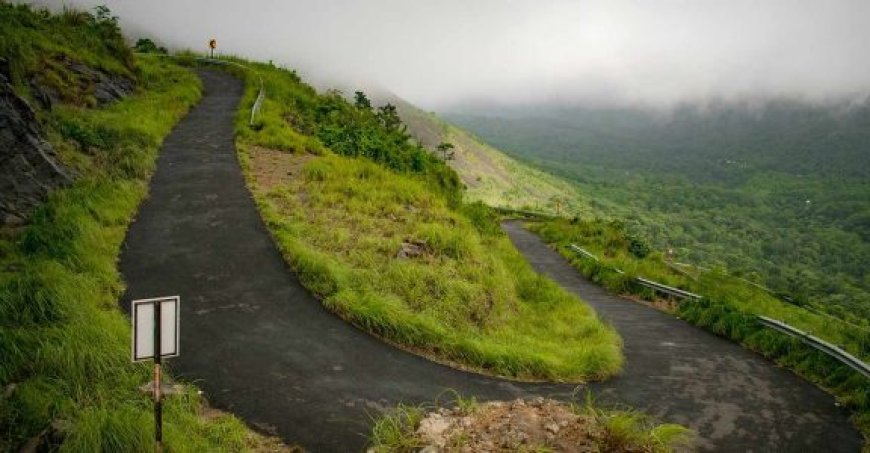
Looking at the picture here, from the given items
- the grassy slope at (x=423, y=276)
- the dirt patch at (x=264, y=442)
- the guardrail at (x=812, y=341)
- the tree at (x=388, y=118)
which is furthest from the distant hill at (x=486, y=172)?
the dirt patch at (x=264, y=442)

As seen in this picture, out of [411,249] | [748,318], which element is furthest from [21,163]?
[748,318]

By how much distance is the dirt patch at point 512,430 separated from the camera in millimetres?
6809

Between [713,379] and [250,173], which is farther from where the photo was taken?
[250,173]

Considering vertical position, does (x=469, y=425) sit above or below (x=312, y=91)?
below

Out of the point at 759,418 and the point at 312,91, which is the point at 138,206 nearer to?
the point at 759,418

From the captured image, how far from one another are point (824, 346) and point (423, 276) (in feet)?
27.7

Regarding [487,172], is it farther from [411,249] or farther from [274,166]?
[411,249]

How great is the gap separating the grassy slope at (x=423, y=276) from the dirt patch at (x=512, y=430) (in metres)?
2.64

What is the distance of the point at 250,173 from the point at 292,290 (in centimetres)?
725

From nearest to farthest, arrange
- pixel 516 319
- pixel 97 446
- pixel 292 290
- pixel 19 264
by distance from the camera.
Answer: pixel 97 446
pixel 19 264
pixel 292 290
pixel 516 319

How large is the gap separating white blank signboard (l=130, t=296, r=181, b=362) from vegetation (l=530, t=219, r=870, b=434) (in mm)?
10553

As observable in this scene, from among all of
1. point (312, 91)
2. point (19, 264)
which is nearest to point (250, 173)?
point (19, 264)

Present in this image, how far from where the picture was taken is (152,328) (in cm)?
611

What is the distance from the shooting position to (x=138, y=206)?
14.4 metres
